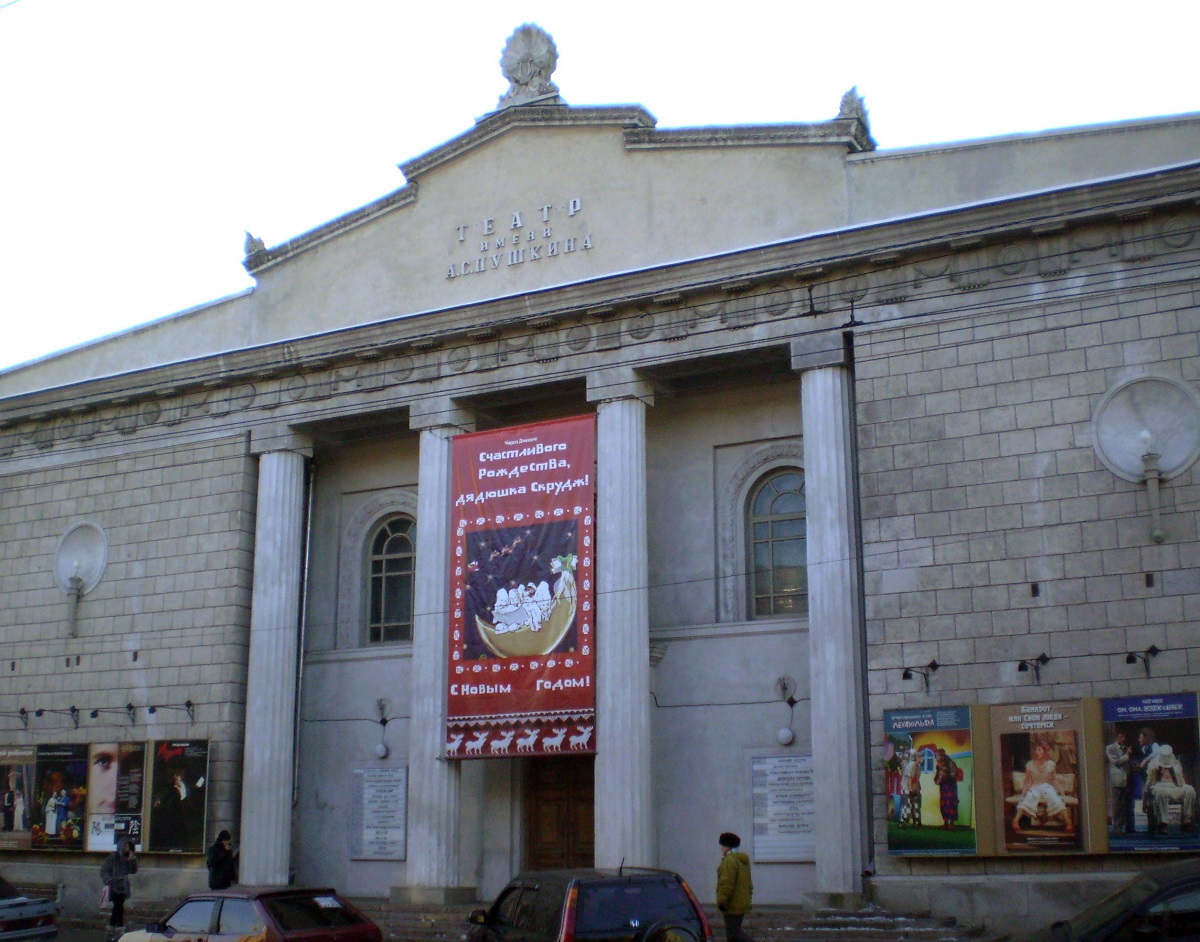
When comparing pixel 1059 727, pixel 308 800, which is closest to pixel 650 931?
pixel 1059 727

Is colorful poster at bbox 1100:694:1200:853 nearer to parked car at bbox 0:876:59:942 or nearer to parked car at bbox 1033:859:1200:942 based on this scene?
parked car at bbox 1033:859:1200:942

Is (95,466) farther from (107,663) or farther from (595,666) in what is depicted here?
(595,666)

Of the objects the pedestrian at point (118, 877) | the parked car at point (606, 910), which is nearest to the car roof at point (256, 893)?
the parked car at point (606, 910)

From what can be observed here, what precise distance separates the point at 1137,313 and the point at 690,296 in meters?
6.24

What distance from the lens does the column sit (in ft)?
67.9

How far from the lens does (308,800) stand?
23531mm

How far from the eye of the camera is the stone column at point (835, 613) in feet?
59.2

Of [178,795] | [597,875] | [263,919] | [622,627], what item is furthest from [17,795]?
[597,875]

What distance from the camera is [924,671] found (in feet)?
58.2

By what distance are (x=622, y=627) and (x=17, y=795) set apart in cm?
1197

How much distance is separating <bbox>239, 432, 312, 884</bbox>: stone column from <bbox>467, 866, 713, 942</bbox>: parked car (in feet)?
36.6

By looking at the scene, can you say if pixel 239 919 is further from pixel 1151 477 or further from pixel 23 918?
pixel 1151 477

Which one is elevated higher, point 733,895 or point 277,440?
point 277,440

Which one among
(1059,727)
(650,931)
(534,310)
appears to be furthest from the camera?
(534,310)
